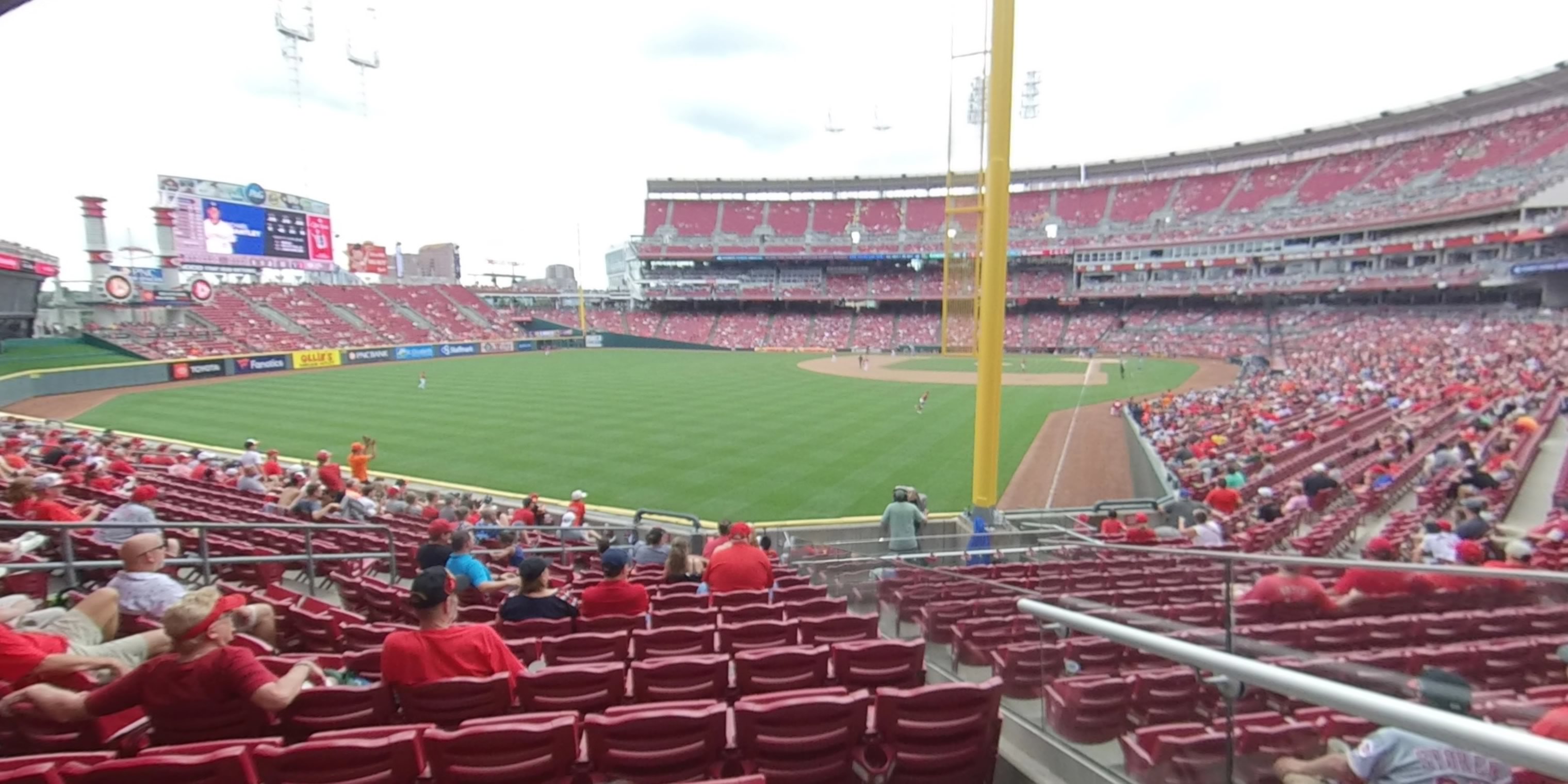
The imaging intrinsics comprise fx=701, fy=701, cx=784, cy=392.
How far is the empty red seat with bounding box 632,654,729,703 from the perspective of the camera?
13.0 ft

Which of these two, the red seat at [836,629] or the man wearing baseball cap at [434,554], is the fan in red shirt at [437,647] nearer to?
the man wearing baseball cap at [434,554]

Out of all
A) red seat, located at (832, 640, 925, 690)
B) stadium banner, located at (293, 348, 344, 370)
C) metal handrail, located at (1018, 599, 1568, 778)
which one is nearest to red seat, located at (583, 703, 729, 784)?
red seat, located at (832, 640, 925, 690)

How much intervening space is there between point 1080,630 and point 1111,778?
741 mm

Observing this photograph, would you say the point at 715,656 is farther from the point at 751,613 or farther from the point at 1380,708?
the point at 1380,708

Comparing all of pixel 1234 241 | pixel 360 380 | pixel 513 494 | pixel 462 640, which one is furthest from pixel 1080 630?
pixel 1234 241

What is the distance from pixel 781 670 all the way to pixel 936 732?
1170 mm

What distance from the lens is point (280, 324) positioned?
52156mm

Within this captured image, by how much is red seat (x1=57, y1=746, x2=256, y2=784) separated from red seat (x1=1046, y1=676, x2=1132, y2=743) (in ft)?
11.7

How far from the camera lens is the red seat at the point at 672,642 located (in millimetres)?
4750

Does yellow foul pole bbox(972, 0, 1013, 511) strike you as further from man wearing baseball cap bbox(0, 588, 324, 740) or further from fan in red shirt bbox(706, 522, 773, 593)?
man wearing baseball cap bbox(0, 588, 324, 740)

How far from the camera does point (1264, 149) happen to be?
6488 centimetres

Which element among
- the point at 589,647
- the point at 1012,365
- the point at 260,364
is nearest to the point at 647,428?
the point at 589,647

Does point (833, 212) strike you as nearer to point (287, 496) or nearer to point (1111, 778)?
point (287, 496)

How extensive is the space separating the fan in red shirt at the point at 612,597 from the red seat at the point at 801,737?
255cm
